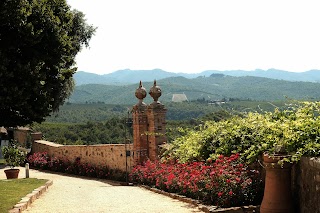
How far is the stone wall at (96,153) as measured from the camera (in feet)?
56.7

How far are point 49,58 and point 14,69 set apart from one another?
0.88 meters

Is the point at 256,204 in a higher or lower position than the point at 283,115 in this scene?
lower

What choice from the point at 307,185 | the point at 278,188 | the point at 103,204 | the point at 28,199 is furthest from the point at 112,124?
the point at 307,185

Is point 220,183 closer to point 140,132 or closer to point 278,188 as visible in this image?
point 278,188

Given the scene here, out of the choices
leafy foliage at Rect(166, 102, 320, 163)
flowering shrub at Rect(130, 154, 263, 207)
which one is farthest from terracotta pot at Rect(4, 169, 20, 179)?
flowering shrub at Rect(130, 154, 263, 207)

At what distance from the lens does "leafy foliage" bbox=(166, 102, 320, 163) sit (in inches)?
269

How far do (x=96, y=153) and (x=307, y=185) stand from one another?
13.8 metres

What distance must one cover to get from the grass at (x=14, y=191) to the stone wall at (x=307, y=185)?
18.4ft

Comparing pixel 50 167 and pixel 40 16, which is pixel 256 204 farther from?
pixel 50 167

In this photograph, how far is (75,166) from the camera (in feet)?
67.9

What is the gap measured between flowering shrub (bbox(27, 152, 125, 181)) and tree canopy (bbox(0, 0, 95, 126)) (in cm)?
892

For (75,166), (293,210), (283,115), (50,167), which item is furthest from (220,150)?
(50,167)

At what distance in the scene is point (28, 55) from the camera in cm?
→ 852

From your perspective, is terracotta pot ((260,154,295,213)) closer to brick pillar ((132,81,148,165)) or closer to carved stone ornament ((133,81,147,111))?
brick pillar ((132,81,148,165))
